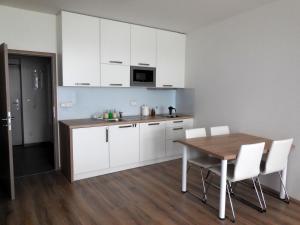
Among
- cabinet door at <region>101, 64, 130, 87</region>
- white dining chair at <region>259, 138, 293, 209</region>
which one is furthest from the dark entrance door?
white dining chair at <region>259, 138, 293, 209</region>

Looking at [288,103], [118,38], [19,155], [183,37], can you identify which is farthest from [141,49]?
[19,155]

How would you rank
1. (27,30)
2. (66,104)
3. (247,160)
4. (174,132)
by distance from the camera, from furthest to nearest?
1. (174,132)
2. (66,104)
3. (27,30)
4. (247,160)

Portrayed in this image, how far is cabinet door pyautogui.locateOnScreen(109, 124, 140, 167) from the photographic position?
3.56 metres

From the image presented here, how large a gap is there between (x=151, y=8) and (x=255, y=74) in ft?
5.57

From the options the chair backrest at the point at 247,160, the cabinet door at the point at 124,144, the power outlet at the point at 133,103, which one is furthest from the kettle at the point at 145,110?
the chair backrest at the point at 247,160

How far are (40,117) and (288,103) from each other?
16.9 feet

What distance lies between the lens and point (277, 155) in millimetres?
2504

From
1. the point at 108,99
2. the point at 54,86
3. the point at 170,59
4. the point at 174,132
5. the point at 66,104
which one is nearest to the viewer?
the point at 54,86

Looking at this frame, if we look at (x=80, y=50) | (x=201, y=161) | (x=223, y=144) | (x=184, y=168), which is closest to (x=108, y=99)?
(x=80, y=50)

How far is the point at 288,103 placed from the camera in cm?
281

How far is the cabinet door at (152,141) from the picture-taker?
386 centimetres

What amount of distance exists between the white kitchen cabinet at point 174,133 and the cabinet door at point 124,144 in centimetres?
64

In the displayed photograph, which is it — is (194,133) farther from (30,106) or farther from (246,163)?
(30,106)

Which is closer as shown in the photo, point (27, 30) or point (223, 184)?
point (223, 184)
